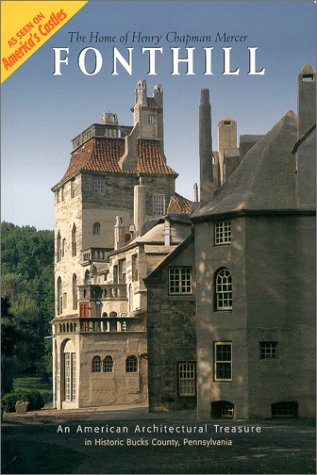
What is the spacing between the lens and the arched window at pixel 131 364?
44.8m

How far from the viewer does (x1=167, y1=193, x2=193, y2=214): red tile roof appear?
5353cm

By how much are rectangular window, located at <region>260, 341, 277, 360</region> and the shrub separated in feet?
37.1

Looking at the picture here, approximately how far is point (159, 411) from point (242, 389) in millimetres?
6190

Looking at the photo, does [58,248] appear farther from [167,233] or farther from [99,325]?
[167,233]

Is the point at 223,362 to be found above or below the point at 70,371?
above

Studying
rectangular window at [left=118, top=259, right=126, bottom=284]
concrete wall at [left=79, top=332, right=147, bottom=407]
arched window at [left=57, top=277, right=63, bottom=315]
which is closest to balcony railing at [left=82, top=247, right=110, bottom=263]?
arched window at [left=57, top=277, right=63, bottom=315]

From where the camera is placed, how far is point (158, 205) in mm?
54875

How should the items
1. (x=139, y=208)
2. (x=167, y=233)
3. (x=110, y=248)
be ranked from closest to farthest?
(x=167, y=233) < (x=139, y=208) < (x=110, y=248)

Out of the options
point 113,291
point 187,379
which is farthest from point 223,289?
point 113,291

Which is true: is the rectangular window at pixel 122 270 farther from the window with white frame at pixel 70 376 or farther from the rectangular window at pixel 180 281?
the rectangular window at pixel 180 281

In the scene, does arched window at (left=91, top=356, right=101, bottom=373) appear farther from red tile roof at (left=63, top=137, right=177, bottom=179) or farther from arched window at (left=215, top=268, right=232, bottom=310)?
red tile roof at (left=63, top=137, right=177, bottom=179)

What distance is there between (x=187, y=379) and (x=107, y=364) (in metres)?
5.88

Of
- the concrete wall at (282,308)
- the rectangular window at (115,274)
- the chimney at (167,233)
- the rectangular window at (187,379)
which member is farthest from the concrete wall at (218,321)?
the rectangular window at (115,274)

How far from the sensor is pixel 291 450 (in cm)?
2653
